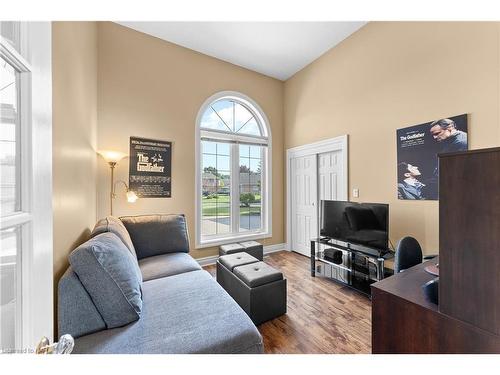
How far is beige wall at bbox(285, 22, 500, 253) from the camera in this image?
2.08 metres

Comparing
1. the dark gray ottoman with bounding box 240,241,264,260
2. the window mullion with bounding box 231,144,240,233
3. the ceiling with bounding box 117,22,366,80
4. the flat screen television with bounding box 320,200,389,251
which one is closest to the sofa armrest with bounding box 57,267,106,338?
the dark gray ottoman with bounding box 240,241,264,260

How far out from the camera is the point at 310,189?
398cm

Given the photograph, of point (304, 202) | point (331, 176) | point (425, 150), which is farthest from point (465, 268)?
point (304, 202)

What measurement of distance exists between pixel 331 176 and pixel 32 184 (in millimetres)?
3615

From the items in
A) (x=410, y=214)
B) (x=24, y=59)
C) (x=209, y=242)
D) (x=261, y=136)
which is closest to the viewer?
(x=24, y=59)

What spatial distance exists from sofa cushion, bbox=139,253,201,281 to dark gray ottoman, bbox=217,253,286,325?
43 centimetres

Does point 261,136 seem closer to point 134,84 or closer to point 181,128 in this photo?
point 181,128

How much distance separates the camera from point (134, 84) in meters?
3.15

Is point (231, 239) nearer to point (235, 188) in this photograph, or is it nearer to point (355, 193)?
point (235, 188)

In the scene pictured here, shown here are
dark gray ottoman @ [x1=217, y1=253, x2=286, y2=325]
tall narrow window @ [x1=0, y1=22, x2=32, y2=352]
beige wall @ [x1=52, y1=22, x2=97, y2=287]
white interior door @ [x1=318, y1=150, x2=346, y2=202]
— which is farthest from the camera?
white interior door @ [x1=318, y1=150, x2=346, y2=202]

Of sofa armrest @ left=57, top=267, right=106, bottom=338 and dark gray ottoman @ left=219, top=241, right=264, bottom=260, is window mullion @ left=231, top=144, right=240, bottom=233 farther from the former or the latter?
sofa armrest @ left=57, top=267, right=106, bottom=338

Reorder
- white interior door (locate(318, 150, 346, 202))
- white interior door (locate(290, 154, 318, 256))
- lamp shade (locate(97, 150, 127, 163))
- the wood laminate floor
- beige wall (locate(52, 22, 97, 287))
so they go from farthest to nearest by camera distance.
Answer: white interior door (locate(290, 154, 318, 256)), white interior door (locate(318, 150, 346, 202)), lamp shade (locate(97, 150, 127, 163)), the wood laminate floor, beige wall (locate(52, 22, 97, 287))
